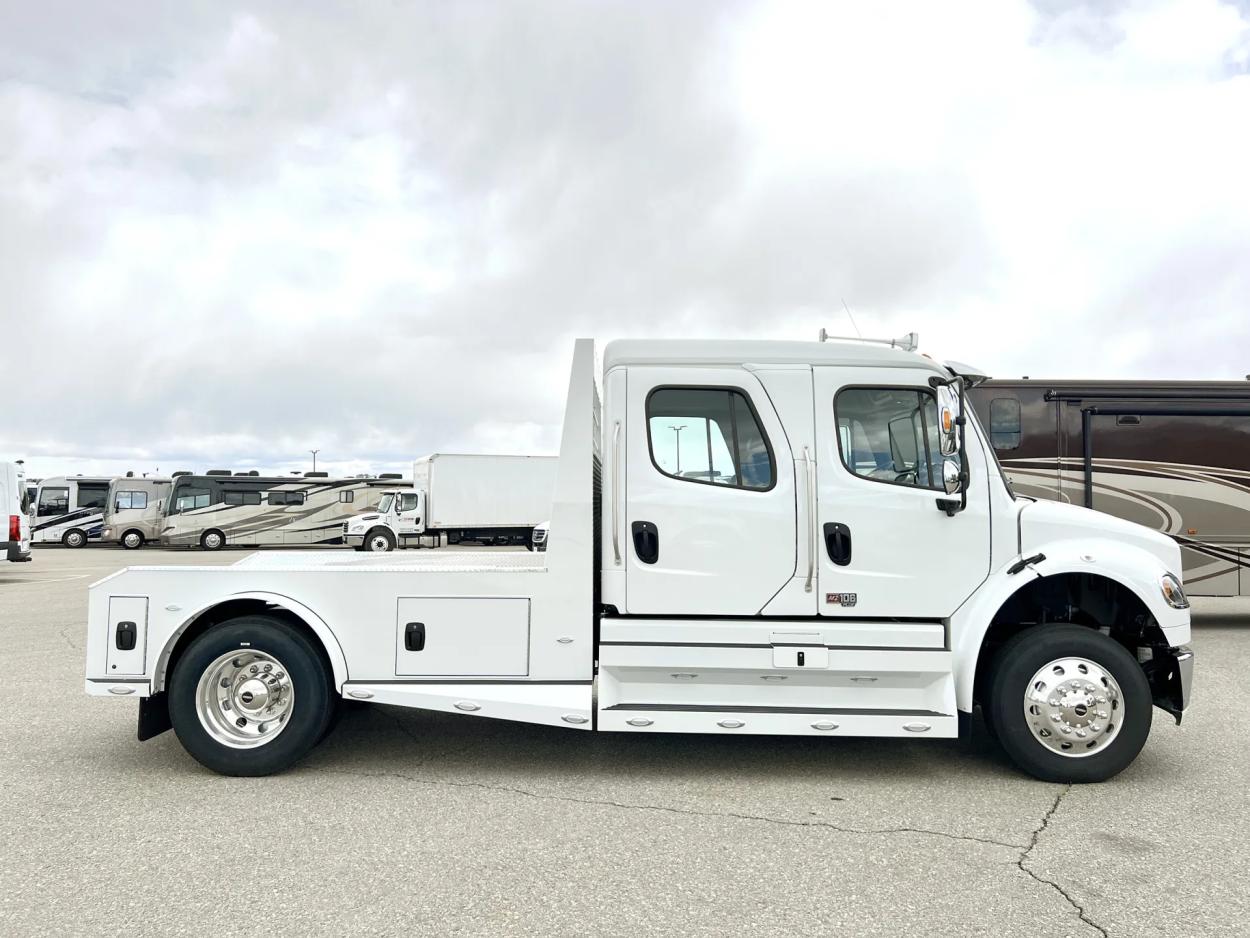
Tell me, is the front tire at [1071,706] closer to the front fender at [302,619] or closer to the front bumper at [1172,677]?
the front bumper at [1172,677]

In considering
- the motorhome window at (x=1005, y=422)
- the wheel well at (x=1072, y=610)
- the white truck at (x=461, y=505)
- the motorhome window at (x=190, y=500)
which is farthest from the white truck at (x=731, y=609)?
the motorhome window at (x=190, y=500)

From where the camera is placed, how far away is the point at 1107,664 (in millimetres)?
4648

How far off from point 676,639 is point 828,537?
1.00 metres

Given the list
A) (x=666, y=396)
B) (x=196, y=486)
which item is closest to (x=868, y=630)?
(x=666, y=396)

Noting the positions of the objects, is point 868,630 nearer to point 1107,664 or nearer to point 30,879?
point 1107,664

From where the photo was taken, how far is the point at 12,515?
17656 millimetres

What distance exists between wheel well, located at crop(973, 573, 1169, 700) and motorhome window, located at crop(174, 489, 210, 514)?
30.9m

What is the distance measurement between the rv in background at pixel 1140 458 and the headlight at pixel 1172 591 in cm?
579

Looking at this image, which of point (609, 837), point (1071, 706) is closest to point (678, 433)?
point (609, 837)

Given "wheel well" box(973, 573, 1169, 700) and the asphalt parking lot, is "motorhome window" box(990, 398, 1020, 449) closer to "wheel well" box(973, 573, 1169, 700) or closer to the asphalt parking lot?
the asphalt parking lot

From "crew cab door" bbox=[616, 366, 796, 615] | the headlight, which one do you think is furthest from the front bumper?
"crew cab door" bbox=[616, 366, 796, 615]

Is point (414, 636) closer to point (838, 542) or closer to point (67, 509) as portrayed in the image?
point (838, 542)

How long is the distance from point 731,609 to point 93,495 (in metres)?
34.8

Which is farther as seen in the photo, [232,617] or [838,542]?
[232,617]
